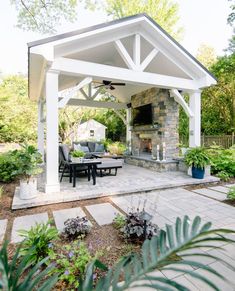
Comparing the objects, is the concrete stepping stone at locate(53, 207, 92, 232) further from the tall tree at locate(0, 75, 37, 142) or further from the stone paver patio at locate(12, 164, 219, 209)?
the tall tree at locate(0, 75, 37, 142)

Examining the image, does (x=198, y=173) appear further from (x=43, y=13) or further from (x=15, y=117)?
(x=15, y=117)

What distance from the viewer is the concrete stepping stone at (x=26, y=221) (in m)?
3.03

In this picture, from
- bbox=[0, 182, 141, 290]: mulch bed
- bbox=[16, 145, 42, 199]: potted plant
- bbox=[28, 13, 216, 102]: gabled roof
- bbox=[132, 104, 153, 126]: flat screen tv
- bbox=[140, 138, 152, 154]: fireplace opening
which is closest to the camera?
bbox=[0, 182, 141, 290]: mulch bed

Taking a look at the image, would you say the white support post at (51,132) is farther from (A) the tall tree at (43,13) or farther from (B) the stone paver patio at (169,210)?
(A) the tall tree at (43,13)

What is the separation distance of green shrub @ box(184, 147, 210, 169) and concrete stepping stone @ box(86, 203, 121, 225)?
10.6ft

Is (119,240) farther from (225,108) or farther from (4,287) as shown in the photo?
(225,108)

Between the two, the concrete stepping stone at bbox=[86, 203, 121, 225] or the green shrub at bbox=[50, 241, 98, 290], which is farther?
the concrete stepping stone at bbox=[86, 203, 121, 225]

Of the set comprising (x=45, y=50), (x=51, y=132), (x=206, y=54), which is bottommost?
(x=51, y=132)

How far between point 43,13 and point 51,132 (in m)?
6.23

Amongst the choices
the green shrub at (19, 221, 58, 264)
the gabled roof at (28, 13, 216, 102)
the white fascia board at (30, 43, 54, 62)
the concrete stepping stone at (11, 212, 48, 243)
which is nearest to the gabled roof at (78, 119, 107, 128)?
the gabled roof at (28, 13, 216, 102)

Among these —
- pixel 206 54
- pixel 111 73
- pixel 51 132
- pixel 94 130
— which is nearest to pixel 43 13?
pixel 111 73

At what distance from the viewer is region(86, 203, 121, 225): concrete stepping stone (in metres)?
3.41

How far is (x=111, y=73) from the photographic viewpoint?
520 cm

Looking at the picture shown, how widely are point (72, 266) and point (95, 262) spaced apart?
138 centimetres
